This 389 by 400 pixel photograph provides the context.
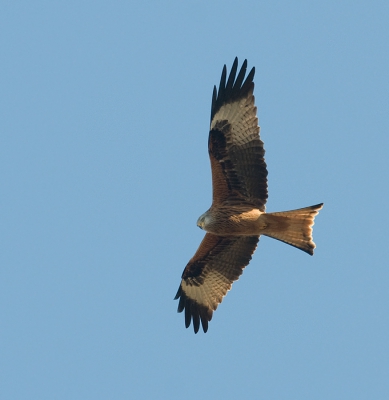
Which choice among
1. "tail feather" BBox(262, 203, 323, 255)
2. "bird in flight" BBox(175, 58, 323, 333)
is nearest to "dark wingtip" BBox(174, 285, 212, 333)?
"bird in flight" BBox(175, 58, 323, 333)

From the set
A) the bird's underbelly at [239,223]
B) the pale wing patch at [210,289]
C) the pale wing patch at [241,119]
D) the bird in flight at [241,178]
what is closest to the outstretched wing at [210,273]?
the pale wing patch at [210,289]

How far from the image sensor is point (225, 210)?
460 inches

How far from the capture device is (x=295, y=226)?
11.4 metres

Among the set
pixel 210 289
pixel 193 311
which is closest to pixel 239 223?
pixel 210 289

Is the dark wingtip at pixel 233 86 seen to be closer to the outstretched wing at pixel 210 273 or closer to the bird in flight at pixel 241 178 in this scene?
the bird in flight at pixel 241 178

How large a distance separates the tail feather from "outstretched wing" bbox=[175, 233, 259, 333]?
943 mm

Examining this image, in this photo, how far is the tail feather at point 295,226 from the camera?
37.0ft

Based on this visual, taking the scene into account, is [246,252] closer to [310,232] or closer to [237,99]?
[310,232]

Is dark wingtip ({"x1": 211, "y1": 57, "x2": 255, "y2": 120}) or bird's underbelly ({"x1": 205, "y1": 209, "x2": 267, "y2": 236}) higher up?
dark wingtip ({"x1": 211, "y1": 57, "x2": 255, "y2": 120})

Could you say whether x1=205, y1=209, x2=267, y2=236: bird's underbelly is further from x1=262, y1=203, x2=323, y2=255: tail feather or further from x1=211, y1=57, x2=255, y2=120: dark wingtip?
x1=211, y1=57, x2=255, y2=120: dark wingtip

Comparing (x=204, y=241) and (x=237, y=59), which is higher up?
(x=237, y=59)

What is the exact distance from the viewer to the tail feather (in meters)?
11.3

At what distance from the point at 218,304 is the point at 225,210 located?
192 cm

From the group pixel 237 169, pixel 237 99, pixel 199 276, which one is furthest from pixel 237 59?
pixel 199 276
